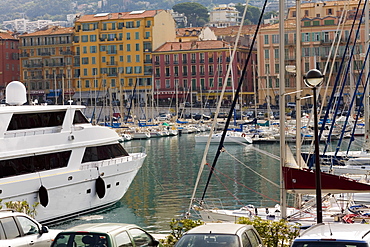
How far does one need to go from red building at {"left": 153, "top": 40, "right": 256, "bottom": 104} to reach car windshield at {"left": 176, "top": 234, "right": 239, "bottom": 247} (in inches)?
3684

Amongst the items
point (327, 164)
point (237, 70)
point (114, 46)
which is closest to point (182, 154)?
point (327, 164)

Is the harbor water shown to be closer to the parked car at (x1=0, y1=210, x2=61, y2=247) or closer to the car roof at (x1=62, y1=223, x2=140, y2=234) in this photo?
the parked car at (x1=0, y1=210, x2=61, y2=247)

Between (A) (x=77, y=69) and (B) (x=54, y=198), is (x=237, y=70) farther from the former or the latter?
(B) (x=54, y=198)

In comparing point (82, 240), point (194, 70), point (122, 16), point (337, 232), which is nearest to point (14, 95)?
point (82, 240)

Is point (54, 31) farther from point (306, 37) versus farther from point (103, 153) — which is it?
point (103, 153)

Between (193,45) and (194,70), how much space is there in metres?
3.70

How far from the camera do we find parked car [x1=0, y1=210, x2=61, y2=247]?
1300 centimetres

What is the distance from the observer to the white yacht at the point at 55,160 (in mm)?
24125

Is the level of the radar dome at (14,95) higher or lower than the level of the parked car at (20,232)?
higher

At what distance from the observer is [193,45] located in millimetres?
108375

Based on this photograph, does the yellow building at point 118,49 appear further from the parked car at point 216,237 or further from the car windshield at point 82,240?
the parked car at point 216,237

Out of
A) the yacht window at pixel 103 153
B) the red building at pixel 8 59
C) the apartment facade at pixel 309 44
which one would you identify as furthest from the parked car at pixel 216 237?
the red building at pixel 8 59

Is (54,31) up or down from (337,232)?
down

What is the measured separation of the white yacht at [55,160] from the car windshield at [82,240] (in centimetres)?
1203
